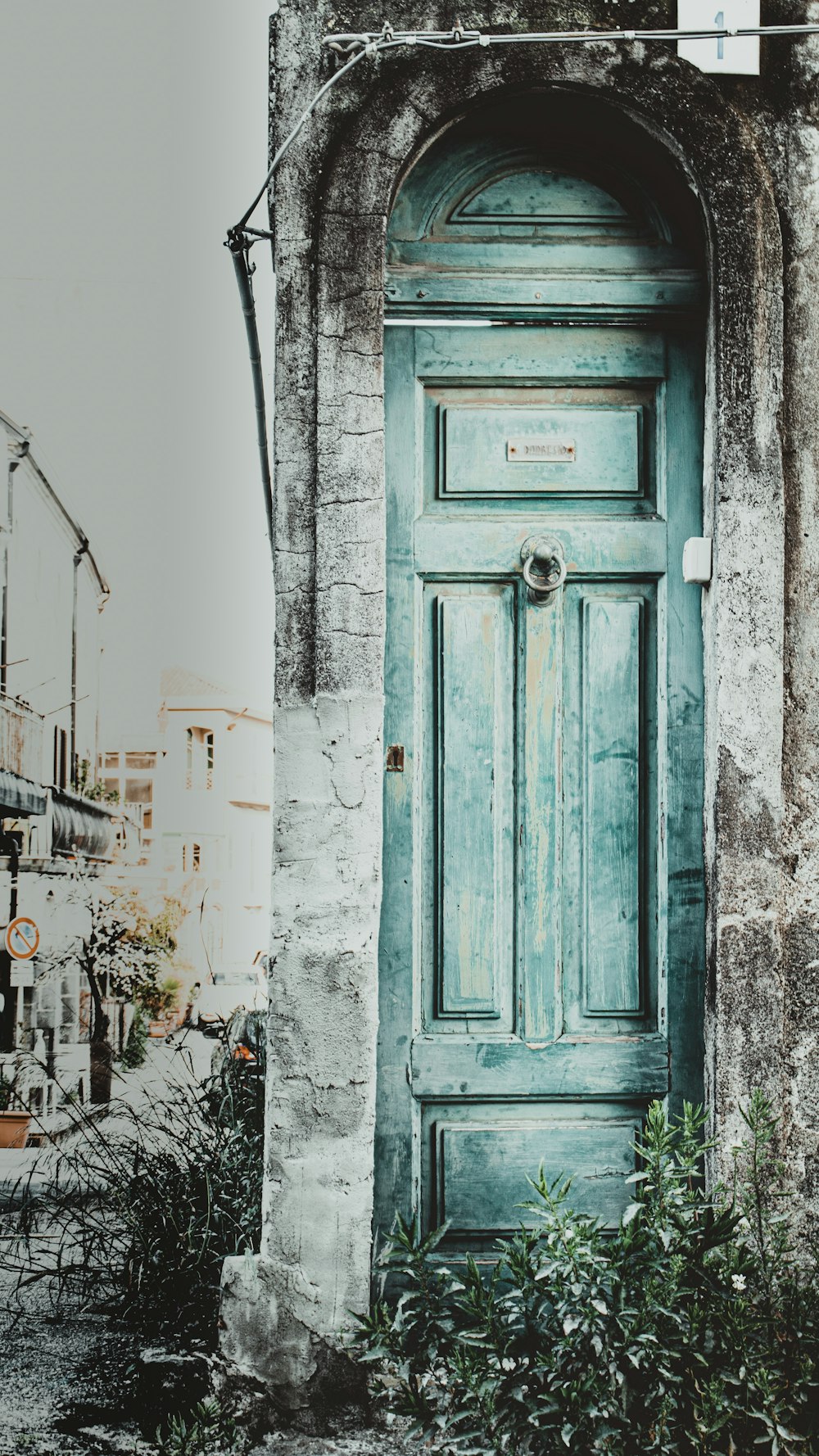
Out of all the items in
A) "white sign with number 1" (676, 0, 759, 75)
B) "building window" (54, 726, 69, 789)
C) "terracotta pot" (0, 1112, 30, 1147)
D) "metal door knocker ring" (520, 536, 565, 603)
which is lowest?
"terracotta pot" (0, 1112, 30, 1147)

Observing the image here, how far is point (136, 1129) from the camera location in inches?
155

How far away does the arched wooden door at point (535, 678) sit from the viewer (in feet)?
10.0

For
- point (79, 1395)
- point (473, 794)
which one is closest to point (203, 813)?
point (473, 794)

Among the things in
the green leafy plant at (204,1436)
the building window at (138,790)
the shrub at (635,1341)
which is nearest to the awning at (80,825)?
the building window at (138,790)

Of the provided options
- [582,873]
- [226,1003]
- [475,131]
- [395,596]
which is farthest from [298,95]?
[226,1003]

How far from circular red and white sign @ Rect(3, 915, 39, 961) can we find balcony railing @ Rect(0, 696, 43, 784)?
70 centimetres

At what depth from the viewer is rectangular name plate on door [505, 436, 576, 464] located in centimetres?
320

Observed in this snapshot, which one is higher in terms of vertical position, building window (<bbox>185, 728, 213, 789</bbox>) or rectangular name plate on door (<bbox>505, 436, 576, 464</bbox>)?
rectangular name plate on door (<bbox>505, 436, 576, 464</bbox>)

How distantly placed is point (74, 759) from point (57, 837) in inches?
16.5

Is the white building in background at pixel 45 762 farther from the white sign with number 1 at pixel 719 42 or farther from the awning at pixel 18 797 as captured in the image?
the white sign with number 1 at pixel 719 42

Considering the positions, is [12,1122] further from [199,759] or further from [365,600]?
[365,600]

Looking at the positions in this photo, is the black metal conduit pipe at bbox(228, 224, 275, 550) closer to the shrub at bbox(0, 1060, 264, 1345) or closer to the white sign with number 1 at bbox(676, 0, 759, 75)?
the white sign with number 1 at bbox(676, 0, 759, 75)

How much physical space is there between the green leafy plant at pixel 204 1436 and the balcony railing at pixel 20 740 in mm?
3195

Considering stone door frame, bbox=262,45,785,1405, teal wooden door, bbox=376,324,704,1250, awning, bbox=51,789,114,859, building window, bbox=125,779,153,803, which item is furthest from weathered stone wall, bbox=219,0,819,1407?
building window, bbox=125,779,153,803
